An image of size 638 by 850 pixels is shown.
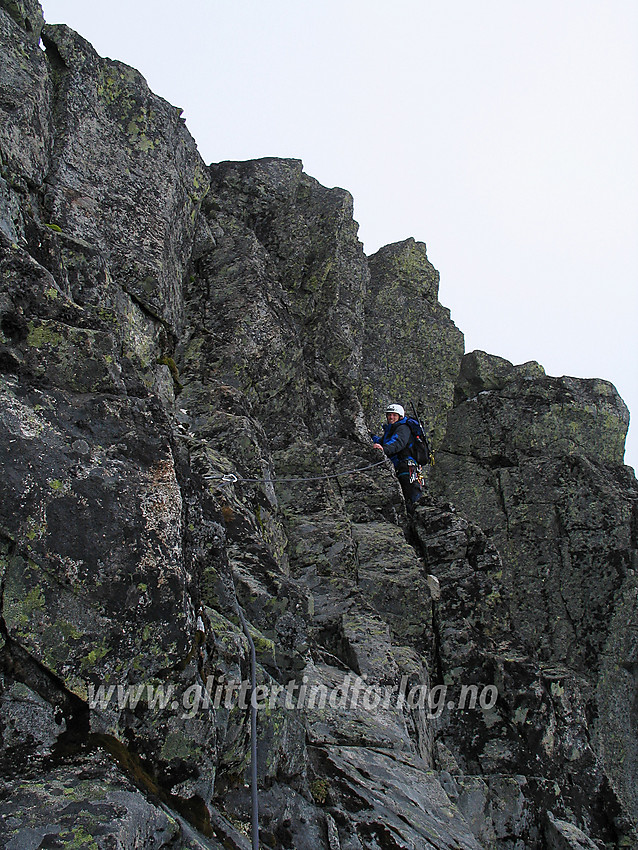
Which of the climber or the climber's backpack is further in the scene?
the climber's backpack

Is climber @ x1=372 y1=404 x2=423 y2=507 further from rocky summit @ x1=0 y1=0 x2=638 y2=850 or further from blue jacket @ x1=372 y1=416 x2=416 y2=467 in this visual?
rocky summit @ x1=0 y1=0 x2=638 y2=850

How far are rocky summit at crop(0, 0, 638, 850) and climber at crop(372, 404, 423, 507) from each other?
64cm

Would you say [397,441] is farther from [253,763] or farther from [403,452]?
[253,763]

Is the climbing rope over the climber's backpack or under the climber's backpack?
under

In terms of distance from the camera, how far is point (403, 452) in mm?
20016

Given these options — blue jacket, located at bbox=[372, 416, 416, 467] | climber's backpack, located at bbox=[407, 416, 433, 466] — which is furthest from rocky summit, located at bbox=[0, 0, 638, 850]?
climber's backpack, located at bbox=[407, 416, 433, 466]

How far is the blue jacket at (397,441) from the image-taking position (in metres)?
19.5

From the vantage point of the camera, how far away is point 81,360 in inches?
273

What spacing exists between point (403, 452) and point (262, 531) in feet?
28.5

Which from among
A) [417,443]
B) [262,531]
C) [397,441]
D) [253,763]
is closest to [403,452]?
[417,443]

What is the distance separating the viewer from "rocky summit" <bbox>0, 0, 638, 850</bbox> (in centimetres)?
580

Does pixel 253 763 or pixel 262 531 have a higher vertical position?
pixel 262 531

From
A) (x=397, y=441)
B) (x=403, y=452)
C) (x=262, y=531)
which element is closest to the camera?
(x=262, y=531)

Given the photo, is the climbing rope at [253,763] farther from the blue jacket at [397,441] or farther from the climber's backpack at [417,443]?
the climber's backpack at [417,443]
